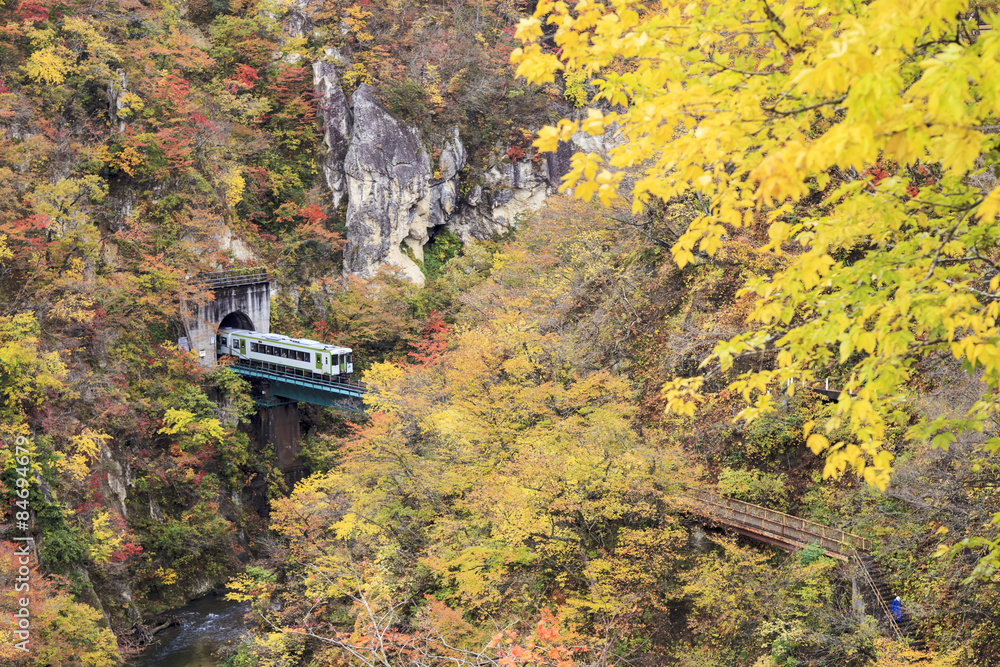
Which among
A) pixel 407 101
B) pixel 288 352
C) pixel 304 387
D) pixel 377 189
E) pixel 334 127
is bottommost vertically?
pixel 304 387

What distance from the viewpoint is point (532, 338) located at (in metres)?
19.5

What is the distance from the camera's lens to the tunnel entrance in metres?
33.5

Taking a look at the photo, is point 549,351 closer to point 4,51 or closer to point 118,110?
point 118,110

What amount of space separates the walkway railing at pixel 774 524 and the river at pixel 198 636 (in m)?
15.5

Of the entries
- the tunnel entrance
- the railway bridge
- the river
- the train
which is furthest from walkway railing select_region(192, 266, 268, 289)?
the river

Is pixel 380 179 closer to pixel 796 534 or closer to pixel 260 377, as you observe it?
pixel 260 377

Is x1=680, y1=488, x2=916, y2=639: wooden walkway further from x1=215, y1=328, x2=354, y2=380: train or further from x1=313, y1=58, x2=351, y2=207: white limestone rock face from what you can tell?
x1=313, y1=58, x2=351, y2=207: white limestone rock face

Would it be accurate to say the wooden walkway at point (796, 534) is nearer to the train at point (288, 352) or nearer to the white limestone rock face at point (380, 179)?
the train at point (288, 352)

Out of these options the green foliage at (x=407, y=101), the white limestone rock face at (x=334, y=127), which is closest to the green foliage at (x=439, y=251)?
the white limestone rock face at (x=334, y=127)

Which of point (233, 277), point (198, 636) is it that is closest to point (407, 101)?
point (233, 277)

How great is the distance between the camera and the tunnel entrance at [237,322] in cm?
3353

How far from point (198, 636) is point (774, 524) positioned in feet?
61.8

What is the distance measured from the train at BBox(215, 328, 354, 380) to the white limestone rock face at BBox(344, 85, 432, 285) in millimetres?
7894

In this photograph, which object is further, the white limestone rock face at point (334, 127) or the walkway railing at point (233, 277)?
the white limestone rock face at point (334, 127)
